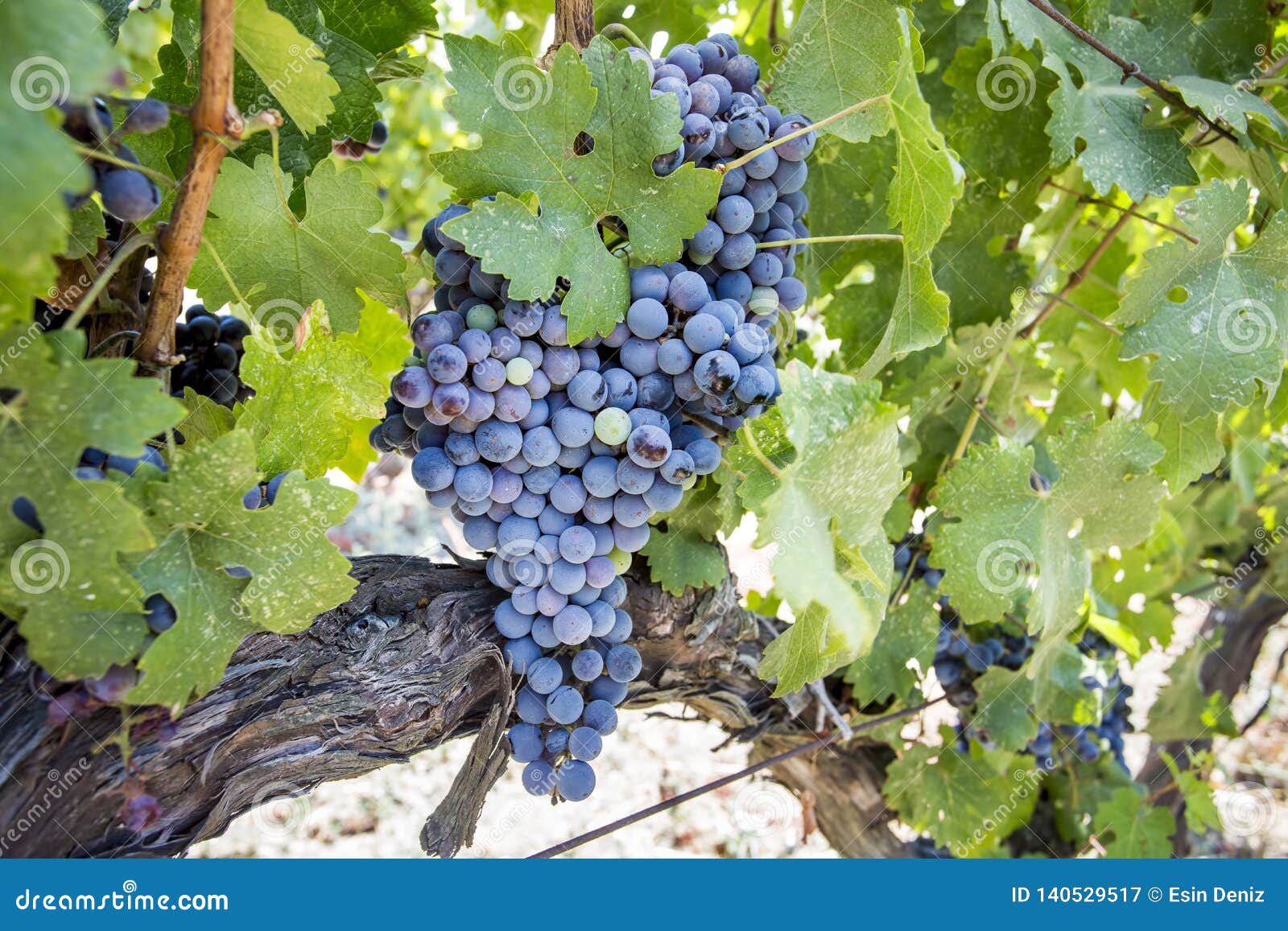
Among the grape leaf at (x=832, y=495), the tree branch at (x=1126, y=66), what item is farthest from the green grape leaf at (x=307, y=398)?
the tree branch at (x=1126, y=66)

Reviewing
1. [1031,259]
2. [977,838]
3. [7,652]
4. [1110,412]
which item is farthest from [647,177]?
[977,838]

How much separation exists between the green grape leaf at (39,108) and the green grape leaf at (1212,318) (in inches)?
41.4

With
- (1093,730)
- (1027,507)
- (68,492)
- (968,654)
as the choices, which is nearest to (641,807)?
(1093,730)

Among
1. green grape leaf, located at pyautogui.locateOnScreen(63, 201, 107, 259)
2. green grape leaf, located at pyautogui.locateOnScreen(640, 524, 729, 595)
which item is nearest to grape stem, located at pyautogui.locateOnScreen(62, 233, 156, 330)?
green grape leaf, located at pyautogui.locateOnScreen(63, 201, 107, 259)

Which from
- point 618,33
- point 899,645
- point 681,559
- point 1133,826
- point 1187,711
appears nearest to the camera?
point 618,33

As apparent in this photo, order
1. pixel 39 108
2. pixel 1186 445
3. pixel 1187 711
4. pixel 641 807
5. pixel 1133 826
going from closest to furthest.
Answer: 1. pixel 39 108
2. pixel 1186 445
3. pixel 1133 826
4. pixel 1187 711
5. pixel 641 807

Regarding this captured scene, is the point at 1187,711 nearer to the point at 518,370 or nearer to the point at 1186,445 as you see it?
the point at 1186,445

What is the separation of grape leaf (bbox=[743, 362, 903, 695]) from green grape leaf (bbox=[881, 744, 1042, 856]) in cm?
90

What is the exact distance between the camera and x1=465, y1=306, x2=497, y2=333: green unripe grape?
91 cm

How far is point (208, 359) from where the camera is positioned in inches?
43.3

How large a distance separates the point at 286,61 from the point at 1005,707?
1.40m

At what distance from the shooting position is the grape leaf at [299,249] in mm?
947

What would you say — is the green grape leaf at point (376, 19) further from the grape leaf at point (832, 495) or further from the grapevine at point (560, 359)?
the grape leaf at point (832, 495)

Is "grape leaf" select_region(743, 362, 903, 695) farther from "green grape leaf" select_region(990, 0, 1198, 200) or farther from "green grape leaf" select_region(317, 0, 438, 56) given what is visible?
"green grape leaf" select_region(317, 0, 438, 56)
